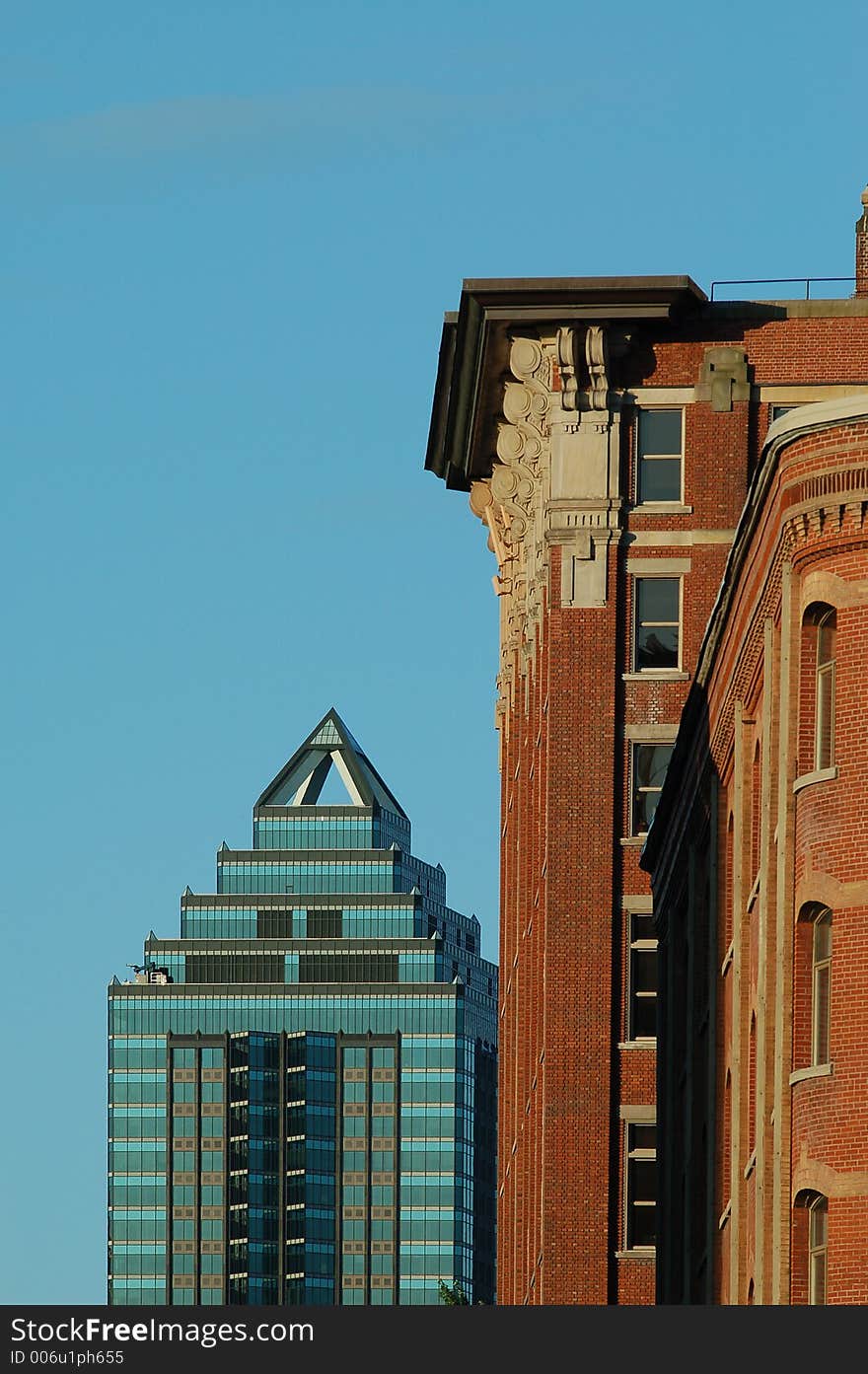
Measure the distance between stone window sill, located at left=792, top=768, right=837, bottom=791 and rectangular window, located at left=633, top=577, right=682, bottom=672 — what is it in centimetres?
4346

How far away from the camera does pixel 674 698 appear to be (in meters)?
90.1

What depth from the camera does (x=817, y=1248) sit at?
46.1 metres

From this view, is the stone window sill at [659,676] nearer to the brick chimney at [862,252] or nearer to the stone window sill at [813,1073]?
the brick chimney at [862,252]

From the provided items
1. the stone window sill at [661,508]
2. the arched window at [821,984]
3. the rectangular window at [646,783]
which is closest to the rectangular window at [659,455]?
the stone window sill at [661,508]

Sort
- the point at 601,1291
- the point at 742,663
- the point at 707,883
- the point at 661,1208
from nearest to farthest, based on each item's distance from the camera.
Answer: the point at 742,663, the point at 707,883, the point at 661,1208, the point at 601,1291

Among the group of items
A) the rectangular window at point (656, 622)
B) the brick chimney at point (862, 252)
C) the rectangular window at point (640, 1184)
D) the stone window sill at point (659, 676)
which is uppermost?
the brick chimney at point (862, 252)

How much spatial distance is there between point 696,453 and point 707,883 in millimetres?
31470

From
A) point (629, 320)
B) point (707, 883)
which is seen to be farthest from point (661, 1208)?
point (629, 320)

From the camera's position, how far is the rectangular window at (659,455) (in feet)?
302

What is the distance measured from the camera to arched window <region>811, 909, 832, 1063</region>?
46094 millimetres

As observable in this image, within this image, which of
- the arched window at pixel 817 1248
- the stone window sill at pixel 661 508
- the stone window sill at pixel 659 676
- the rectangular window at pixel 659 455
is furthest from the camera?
the rectangular window at pixel 659 455

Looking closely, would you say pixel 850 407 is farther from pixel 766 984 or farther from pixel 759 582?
pixel 766 984

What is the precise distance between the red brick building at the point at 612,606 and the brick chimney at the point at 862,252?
315mm

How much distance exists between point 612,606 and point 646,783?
5018 mm
